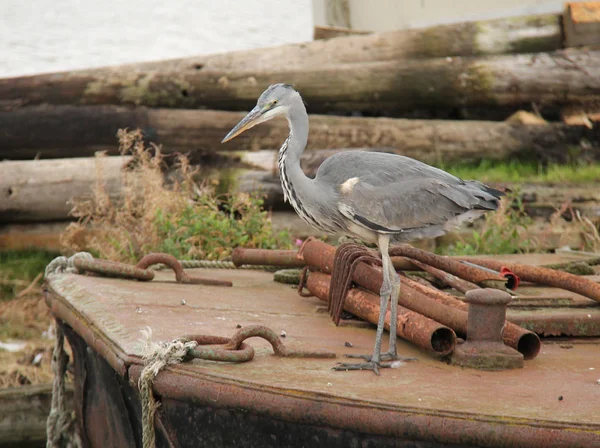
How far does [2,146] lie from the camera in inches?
322

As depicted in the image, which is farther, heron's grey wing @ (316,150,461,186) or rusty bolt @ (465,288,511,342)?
heron's grey wing @ (316,150,461,186)

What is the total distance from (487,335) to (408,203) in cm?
68

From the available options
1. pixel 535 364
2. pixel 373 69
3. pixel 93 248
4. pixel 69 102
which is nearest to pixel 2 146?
pixel 69 102

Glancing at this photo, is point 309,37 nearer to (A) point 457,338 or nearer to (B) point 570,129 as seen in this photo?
(B) point 570,129

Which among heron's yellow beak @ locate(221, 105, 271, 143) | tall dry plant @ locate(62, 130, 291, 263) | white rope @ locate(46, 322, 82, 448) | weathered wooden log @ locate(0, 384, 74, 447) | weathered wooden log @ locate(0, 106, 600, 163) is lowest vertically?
weathered wooden log @ locate(0, 384, 74, 447)

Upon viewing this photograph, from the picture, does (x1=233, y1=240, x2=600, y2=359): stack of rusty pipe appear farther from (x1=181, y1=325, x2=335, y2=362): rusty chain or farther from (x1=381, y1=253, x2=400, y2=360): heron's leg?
(x1=181, y1=325, x2=335, y2=362): rusty chain

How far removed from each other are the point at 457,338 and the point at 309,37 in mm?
13412

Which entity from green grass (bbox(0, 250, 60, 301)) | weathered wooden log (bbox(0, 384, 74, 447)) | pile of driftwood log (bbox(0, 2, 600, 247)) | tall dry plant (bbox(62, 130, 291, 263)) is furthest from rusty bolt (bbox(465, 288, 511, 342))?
green grass (bbox(0, 250, 60, 301))

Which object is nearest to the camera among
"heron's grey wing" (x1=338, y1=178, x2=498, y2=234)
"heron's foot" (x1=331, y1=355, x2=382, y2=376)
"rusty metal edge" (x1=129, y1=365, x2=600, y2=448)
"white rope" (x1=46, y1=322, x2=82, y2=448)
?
"rusty metal edge" (x1=129, y1=365, x2=600, y2=448)

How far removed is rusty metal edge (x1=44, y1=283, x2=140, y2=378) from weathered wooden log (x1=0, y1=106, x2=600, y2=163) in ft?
12.3

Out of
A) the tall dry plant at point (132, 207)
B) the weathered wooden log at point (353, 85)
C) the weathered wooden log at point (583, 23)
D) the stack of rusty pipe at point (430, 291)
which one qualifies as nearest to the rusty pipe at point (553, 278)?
the stack of rusty pipe at point (430, 291)

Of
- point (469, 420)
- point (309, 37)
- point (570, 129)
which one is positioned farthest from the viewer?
point (309, 37)

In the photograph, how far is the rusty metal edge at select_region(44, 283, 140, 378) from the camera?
9.50 feet

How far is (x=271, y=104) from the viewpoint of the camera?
150 inches
